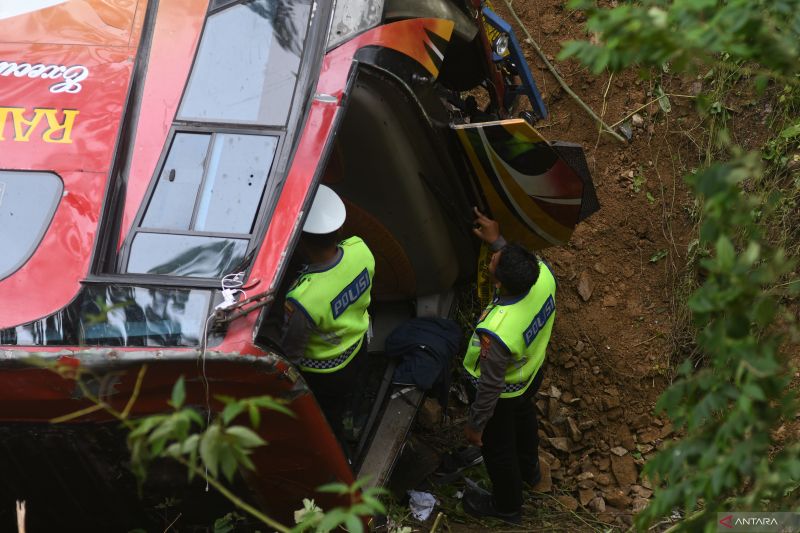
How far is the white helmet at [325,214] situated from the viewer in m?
3.54

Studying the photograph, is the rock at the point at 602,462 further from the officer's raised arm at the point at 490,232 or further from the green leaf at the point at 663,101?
the green leaf at the point at 663,101

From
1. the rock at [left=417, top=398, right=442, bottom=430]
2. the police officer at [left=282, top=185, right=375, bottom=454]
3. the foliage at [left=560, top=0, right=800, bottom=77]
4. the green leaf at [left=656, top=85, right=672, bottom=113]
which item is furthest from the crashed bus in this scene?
the green leaf at [left=656, top=85, right=672, bottom=113]

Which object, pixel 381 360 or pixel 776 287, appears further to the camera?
pixel 381 360

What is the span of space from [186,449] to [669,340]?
3766mm

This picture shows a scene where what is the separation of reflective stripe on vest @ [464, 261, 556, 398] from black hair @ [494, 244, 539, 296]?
7cm

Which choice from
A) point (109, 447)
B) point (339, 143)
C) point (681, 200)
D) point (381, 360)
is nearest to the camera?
point (109, 447)

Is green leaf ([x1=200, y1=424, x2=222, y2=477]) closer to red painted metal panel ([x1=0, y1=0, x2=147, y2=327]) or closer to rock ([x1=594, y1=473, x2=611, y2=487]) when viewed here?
red painted metal panel ([x1=0, y1=0, x2=147, y2=327])

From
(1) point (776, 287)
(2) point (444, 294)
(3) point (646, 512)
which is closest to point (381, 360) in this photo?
(2) point (444, 294)

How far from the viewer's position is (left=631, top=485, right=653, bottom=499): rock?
4.61m

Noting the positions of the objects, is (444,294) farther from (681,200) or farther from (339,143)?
(681,200)

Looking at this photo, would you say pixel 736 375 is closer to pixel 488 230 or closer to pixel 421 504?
pixel 488 230

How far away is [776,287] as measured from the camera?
437cm

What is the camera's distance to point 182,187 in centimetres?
321

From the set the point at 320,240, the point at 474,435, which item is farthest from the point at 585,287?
the point at 320,240
